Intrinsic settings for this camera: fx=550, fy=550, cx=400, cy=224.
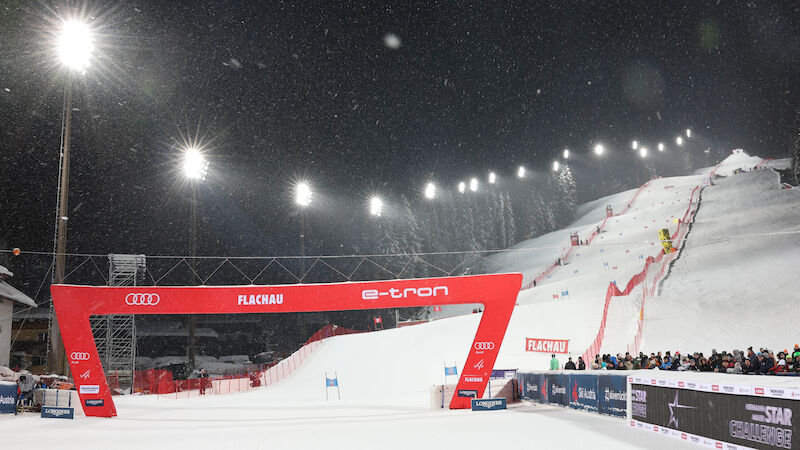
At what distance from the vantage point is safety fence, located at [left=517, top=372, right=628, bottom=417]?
1541cm

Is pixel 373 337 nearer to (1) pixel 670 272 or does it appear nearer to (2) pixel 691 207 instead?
(1) pixel 670 272

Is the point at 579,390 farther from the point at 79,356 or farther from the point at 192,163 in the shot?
the point at 192,163

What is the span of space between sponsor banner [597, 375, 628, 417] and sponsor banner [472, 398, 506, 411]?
4.16m

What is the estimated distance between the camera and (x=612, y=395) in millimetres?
15711

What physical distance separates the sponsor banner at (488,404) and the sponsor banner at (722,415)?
6.54 m

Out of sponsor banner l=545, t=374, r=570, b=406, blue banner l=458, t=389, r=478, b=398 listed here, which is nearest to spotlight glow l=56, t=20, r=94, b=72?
blue banner l=458, t=389, r=478, b=398

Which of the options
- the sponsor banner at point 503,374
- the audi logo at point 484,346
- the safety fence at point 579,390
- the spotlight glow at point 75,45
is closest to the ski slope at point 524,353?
the safety fence at point 579,390

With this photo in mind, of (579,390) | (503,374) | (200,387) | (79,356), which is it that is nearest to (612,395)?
Answer: (579,390)

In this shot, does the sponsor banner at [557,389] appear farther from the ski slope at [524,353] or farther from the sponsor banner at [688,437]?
the sponsor banner at [688,437]

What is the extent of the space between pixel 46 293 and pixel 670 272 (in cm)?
6018

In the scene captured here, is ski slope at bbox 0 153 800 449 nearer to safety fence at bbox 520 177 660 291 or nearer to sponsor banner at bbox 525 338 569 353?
sponsor banner at bbox 525 338 569 353

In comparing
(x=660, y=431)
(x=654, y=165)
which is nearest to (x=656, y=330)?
(x=660, y=431)

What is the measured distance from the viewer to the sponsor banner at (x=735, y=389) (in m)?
8.85

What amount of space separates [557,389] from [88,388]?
642 inches
